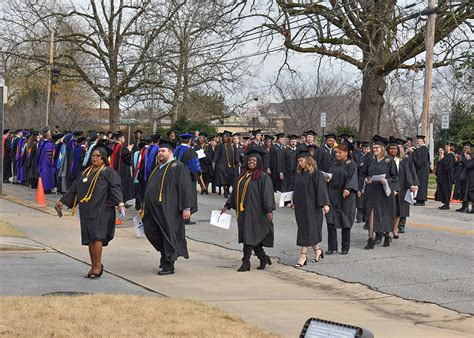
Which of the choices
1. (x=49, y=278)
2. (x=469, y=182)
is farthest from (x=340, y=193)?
(x=469, y=182)

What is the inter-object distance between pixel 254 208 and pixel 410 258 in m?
2.94

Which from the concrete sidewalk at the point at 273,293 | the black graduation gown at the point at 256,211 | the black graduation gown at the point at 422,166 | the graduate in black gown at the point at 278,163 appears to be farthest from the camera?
the graduate in black gown at the point at 278,163

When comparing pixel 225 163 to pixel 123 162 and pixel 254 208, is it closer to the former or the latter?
pixel 123 162

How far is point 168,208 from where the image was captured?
36.4ft

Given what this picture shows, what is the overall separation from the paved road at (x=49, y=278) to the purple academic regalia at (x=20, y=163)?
15466 millimetres

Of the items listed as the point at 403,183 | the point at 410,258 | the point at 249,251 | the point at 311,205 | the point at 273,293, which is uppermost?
the point at 403,183

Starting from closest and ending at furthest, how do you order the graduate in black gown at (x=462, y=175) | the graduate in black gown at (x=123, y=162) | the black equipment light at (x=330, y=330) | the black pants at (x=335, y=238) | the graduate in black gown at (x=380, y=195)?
the black equipment light at (x=330, y=330) < the black pants at (x=335, y=238) < the graduate in black gown at (x=380, y=195) < the graduate in black gown at (x=123, y=162) < the graduate in black gown at (x=462, y=175)

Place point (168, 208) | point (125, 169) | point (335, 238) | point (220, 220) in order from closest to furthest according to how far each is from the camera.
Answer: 1. point (168, 208)
2. point (220, 220)
3. point (335, 238)
4. point (125, 169)

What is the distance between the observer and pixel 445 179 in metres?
22.9

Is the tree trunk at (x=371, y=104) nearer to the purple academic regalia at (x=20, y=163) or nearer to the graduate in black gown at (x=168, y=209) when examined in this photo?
the purple academic regalia at (x=20, y=163)

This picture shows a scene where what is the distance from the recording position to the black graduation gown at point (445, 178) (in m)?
22.6

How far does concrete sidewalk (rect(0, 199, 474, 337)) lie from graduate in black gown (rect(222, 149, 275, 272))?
42cm

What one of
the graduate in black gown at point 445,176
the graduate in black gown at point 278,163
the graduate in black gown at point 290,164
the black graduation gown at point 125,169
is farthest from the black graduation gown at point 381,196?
the graduate in black gown at point 278,163

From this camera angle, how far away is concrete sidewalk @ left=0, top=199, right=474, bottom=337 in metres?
8.32
